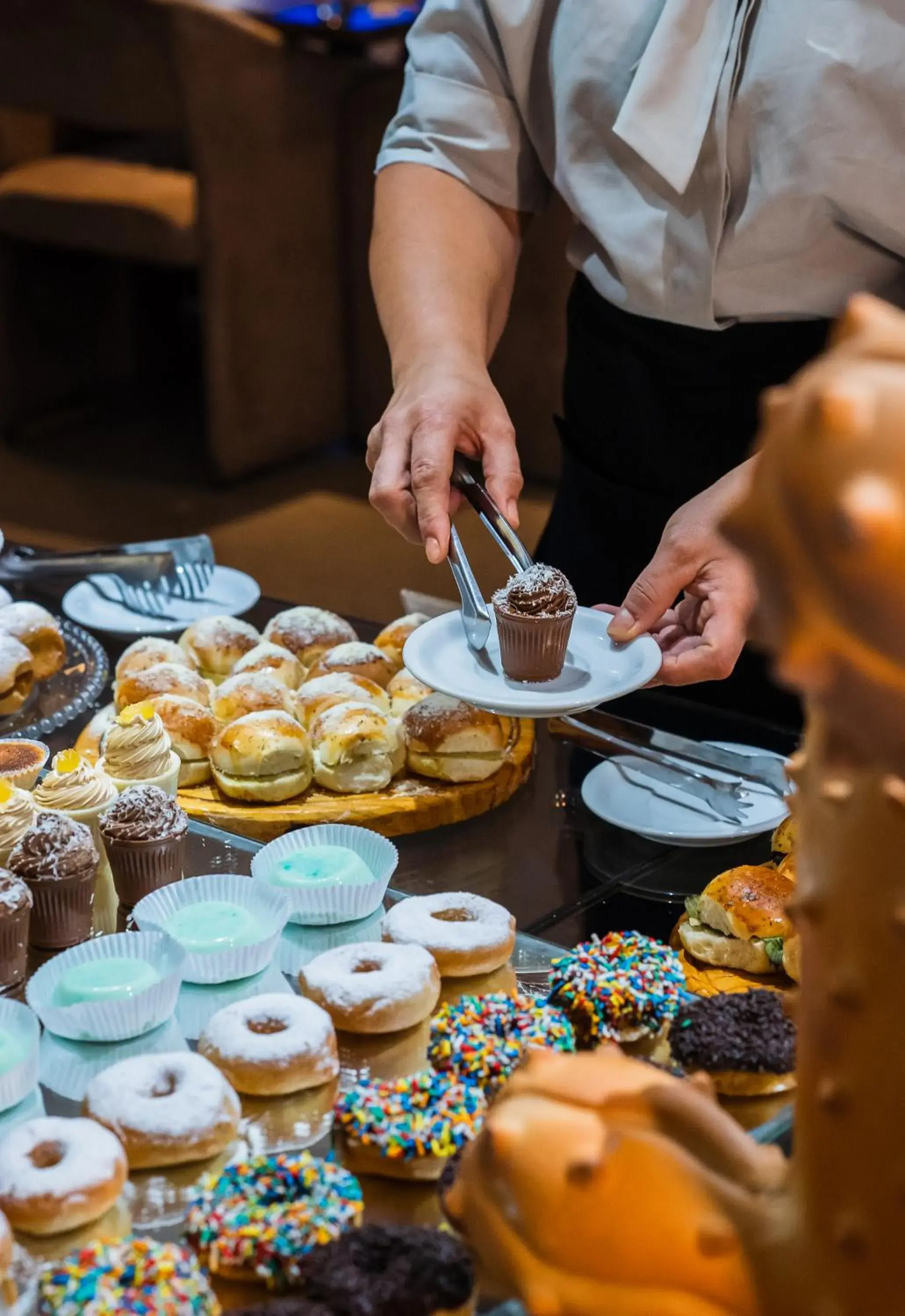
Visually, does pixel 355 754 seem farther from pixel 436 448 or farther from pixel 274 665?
pixel 436 448

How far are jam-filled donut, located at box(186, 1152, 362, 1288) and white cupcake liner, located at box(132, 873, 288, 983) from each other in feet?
0.91

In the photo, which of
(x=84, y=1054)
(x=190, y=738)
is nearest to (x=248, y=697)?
(x=190, y=738)

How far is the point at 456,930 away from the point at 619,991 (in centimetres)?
18

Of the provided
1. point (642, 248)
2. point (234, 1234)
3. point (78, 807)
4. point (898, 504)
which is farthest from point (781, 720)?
point (898, 504)

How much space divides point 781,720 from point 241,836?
0.89m

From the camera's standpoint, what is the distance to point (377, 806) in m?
1.76

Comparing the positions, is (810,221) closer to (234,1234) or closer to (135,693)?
(135,693)

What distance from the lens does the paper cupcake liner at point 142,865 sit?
1.40m

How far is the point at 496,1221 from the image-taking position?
696mm

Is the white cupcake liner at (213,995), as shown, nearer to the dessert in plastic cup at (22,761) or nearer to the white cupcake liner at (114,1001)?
the white cupcake liner at (114,1001)

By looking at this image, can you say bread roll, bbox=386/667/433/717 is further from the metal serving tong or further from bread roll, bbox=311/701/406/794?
the metal serving tong

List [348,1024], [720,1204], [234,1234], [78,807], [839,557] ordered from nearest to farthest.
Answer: [839,557] < [720,1204] < [234,1234] < [348,1024] < [78,807]

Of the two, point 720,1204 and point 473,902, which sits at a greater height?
point 720,1204

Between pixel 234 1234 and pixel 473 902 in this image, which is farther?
pixel 473 902
